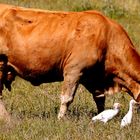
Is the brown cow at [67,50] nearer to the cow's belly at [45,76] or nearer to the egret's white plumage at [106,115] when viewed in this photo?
the cow's belly at [45,76]

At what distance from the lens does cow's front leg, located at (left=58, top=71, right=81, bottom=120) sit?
10.4 meters

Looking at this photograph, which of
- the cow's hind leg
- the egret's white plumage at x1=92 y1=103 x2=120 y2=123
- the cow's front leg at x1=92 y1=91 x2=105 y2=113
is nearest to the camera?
the egret's white plumage at x1=92 y1=103 x2=120 y2=123

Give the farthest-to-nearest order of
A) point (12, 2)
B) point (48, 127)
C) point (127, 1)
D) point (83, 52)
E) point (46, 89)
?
1. point (127, 1)
2. point (12, 2)
3. point (46, 89)
4. point (83, 52)
5. point (48, 127)

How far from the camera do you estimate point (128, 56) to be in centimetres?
1081

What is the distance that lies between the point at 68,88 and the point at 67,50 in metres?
0.60

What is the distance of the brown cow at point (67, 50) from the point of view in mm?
10461

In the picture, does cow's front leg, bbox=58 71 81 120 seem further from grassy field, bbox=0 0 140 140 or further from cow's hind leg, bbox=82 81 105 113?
cow's hind leg, bbox=82 81 105 113

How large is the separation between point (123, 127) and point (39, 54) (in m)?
1.94

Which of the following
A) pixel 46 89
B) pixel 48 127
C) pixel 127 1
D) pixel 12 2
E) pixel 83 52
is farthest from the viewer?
pixel 127 1

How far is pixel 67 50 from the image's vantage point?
10492 mm

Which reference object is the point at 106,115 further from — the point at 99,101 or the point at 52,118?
the point at 99,101

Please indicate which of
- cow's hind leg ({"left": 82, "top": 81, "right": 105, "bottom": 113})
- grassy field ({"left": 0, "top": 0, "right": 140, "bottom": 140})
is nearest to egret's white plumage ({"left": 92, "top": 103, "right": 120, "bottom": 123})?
grassy field ({"left": 0, "top": 0, "right": 140, "bottom": 140})

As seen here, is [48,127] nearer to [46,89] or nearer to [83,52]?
[83,52]

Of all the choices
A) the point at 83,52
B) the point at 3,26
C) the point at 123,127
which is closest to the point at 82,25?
the point at 83,52
